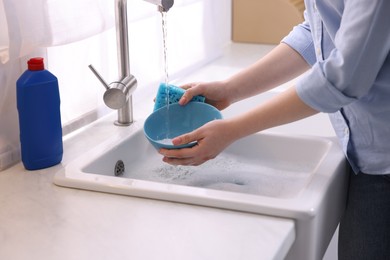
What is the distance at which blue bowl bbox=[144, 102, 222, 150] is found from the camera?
4.56 ft

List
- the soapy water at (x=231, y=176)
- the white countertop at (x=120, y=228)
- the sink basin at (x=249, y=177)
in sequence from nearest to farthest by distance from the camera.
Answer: the white countertop at (x=120, y=228) < the sink basin at (x=249, y=177) < the soapy water at (x=231, y=176)

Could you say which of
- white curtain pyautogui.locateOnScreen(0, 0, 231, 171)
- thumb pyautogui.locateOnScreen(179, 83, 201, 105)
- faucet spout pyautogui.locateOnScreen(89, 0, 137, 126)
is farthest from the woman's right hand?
white curtain pyautogui.locateOnScreen(0, 0, 231, 171)

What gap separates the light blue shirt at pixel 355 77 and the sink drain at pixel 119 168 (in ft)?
1.48

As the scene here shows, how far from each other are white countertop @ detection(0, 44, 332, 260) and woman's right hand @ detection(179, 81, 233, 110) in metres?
0.34

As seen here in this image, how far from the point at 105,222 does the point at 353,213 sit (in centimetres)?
53

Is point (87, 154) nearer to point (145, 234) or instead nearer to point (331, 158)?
point (145, 234)

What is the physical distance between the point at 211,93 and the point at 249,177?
0.65 feet

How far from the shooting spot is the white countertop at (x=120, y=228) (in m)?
0.94

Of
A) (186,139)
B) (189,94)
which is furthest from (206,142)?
(189,94)

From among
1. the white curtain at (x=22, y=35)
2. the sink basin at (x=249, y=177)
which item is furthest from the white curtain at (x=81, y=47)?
the sink basin at (x=249, y=177)

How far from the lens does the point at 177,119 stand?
142cm

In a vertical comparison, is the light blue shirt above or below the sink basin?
above

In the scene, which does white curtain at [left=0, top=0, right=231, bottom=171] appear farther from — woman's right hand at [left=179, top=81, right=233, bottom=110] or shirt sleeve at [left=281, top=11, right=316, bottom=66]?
shirt sleeve at [left=281, top=11, right=316, bottom=66]

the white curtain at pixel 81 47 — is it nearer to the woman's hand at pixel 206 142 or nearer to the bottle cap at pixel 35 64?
the bottle cap at pixel 35 64
